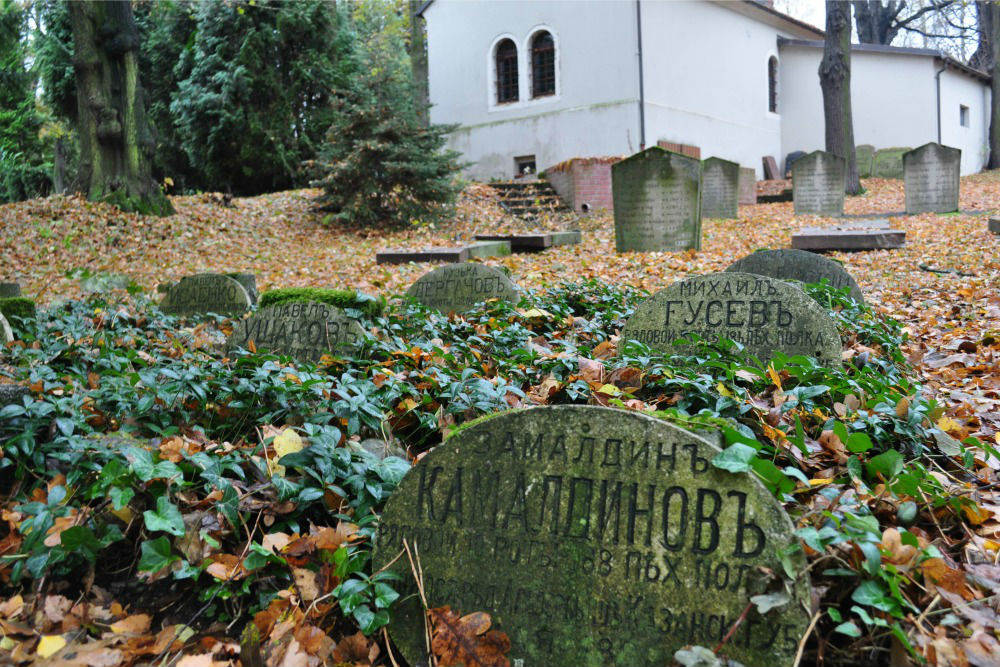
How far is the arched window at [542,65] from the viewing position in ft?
74.7

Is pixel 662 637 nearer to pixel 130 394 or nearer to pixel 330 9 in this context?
pixel 130 394

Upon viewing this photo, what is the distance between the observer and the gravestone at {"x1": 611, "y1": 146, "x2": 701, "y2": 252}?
445 inches

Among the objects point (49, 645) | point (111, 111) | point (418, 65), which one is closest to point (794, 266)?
point (49, 645)

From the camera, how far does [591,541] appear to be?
2.18 metres

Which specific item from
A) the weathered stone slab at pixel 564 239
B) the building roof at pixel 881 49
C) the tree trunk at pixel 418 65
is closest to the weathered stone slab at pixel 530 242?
the weathered stone slab at pixel 564 239

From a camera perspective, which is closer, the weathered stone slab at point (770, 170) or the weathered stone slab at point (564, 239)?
the weathered stone slab at point (564, 239)

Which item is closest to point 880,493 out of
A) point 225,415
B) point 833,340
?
point 833,340

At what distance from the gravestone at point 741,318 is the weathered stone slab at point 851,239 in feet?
23.0

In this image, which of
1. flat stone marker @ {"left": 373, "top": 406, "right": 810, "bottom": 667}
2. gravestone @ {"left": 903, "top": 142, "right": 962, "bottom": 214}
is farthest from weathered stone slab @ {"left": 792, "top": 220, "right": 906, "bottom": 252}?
flat stone marker @ {"left": 373, "top": 406, "right": 810, "bottom": 667}

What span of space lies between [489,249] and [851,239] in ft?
16.5

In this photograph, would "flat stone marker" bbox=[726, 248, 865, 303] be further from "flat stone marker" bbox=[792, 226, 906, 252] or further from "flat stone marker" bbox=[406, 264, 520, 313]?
"flat stone marker" bbox=[792, 226, 906, 252]

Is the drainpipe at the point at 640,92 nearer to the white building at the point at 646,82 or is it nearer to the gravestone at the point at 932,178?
the white building at the point at 646,82

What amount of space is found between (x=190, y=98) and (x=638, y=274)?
48.7 ft

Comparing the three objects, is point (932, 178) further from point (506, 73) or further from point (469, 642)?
point (469, 642)
